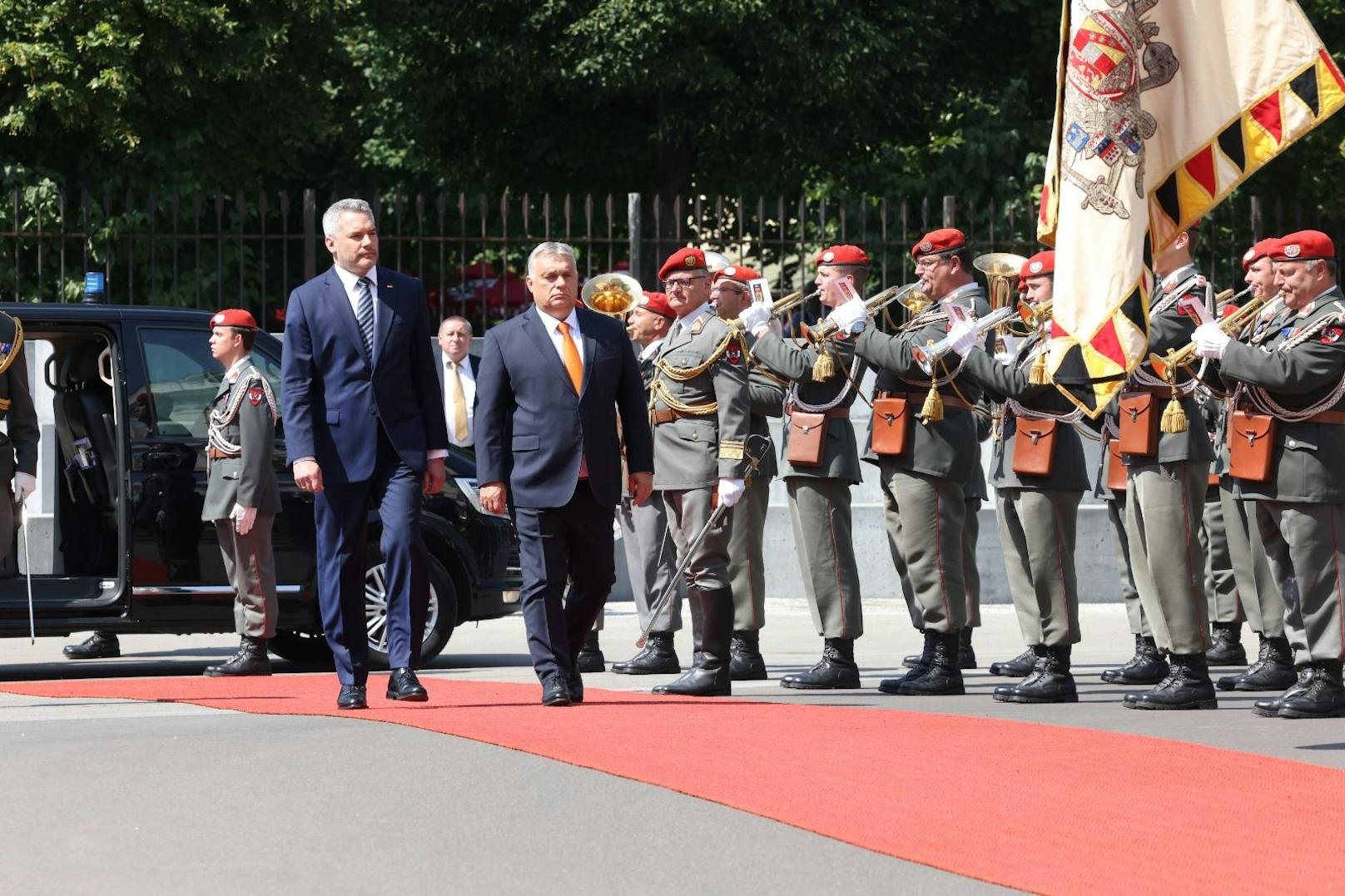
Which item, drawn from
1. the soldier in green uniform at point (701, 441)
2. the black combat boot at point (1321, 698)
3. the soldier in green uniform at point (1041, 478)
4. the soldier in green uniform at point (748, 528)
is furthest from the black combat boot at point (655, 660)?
the black combat boot at point (1321, 698)

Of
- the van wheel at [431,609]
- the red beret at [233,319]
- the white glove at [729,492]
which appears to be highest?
the red beret at [233,319]

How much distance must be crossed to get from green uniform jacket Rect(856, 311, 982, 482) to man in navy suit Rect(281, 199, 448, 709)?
204cm

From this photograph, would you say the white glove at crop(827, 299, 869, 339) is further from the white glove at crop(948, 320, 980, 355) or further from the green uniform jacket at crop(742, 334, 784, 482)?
the green uniform jacket at crop(742, 334, 784, 482)

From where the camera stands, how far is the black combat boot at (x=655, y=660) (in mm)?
11492

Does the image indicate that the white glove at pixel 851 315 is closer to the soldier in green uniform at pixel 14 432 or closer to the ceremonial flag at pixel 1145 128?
the ceremonial flag at pixel 1145 128

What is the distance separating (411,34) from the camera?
34.0 metres

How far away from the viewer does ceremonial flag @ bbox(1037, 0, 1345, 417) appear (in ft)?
28.5

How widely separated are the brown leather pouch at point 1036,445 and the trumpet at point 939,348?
1.53ft

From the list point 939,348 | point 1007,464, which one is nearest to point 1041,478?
point 1007,464

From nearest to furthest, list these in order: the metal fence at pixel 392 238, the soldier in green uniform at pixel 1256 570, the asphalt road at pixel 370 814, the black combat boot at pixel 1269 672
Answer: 1. the asphalt road at pixel 370 814
2. the soldier in green uniform at pixel 1256 570
3. the black combat boot at pixel 1269 672
4. the metal fence at pixel 392 238

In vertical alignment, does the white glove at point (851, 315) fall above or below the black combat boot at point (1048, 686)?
above

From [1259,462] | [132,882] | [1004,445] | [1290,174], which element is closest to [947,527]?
[1004,445]

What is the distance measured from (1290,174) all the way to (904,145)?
5.90 meters

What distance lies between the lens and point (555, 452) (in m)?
9.27
